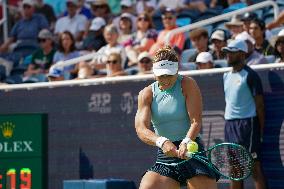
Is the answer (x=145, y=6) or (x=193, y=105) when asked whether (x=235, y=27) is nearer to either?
(x=145, y=6)

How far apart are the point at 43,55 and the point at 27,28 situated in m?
1.42

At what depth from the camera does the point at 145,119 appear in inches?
341

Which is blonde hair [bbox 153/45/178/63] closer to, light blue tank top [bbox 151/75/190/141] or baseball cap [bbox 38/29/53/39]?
light blue tank top [bbox 151/75/190/141]

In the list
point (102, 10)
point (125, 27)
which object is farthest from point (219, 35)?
point (102, 10)

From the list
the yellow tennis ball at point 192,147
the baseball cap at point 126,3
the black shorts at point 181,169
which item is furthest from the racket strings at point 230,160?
the baseball cap at point 126,3

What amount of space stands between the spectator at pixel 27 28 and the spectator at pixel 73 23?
0.31 metres

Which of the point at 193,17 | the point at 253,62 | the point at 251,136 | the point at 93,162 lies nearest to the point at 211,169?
the point at 251,136

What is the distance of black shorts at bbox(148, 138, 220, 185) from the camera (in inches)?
336

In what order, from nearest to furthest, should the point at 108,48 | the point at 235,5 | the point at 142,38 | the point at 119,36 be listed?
the point at 235,5 → the point at 108,48 → the point at 142,38 → the point at 119,36

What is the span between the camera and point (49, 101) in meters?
12.7

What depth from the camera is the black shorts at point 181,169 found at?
28.0 ft

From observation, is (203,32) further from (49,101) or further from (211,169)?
(211,169)

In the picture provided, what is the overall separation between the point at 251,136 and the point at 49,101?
317 cm

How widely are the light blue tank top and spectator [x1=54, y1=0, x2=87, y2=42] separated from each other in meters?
7.31
